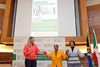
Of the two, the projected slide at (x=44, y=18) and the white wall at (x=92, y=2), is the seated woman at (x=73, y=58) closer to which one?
the projected slide at (x=44, y=18)

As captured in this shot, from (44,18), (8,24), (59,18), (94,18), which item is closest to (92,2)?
(94,18)

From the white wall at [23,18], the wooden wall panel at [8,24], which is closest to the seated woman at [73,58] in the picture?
the white wall at [23,18]

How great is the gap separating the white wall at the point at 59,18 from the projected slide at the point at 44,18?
0.52 feet

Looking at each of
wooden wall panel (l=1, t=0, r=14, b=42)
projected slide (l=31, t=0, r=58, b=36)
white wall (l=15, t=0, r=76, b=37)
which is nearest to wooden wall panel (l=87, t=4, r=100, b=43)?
white wall (l=15, t=0, r=76, b=37)

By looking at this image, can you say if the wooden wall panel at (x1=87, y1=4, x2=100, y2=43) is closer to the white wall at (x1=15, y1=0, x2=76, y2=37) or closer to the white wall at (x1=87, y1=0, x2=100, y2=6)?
the white wall at (x1=87, y1=0, x2=100, y2=6)

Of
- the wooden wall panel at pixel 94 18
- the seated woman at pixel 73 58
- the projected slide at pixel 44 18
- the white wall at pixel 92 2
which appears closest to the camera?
the seated woman at pixel 73 58

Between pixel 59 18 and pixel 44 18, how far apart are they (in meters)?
0.57

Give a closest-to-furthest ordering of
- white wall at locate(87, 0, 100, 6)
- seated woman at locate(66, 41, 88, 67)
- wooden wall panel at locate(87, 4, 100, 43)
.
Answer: seated woman at locate(66, 41, 88, 67) → wooden wall panel at locate(87, 4, 100, 43) → white wall at locate(87, 0, 100, 6)

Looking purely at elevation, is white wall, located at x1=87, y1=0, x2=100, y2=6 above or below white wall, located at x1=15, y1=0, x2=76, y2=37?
above

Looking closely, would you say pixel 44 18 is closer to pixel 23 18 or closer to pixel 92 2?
pixel 23 18

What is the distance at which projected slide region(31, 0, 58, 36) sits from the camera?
388 centimetres

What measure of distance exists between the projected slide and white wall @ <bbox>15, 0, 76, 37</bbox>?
0.16m

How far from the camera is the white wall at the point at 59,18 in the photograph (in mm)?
3878

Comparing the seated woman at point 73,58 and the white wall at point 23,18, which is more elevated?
the white wall at point 23,18
